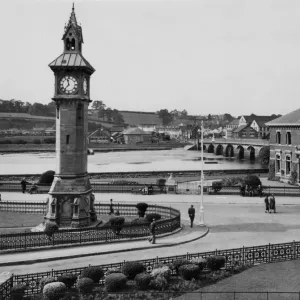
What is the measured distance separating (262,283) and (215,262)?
1979mm

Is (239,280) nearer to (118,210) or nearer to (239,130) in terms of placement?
(118,210)

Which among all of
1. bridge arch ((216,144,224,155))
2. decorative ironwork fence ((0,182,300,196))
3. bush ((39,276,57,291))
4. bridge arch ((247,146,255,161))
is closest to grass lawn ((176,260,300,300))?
bush ((39,276,57,291))

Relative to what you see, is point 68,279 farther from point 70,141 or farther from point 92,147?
point 92,147

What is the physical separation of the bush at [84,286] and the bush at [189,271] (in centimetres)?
342

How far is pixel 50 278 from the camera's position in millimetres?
13938

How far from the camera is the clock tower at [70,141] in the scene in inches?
945

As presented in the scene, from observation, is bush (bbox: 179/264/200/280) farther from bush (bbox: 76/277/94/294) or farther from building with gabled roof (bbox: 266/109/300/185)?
building with gabled roof (bbox: 266/109/300/185)

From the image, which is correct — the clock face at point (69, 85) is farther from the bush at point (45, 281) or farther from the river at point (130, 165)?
the river at point (130, 165)

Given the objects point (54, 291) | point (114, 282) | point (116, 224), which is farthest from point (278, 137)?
point (54, 291)

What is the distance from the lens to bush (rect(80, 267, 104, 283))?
47.7 ft

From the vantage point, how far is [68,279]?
46.2 ft

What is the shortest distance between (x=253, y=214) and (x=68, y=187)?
1357 centimetres


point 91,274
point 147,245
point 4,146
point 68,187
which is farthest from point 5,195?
point 4,146

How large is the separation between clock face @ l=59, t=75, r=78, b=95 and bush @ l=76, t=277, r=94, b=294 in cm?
1316
